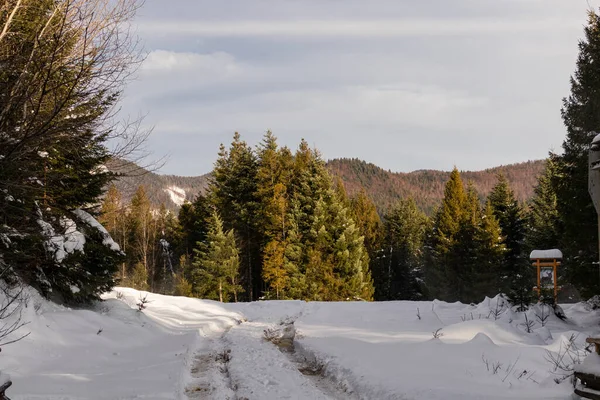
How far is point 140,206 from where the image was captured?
4522 centimetres

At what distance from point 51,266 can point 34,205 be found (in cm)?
171

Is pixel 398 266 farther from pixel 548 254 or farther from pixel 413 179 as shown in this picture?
pixel 413 179

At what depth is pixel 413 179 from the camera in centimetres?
16038

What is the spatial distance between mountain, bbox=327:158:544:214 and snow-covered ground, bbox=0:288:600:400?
4865 inches

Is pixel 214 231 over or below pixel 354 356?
over

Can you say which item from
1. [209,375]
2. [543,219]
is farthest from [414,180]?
[209,375]

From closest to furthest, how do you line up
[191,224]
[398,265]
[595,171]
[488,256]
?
[595,171] → [488,256] → [398,265] → [191,224]

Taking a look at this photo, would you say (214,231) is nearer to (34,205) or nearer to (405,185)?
(34,205)

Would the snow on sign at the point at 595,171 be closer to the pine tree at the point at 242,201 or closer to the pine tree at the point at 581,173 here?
the pine tree at the point at 581,173

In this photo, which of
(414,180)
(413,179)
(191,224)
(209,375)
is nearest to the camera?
(209,375)

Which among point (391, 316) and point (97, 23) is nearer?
point (97, 23)

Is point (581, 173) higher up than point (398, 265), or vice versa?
point (581, 173)

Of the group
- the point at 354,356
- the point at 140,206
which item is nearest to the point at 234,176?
the point at 140,206

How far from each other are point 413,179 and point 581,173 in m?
150
